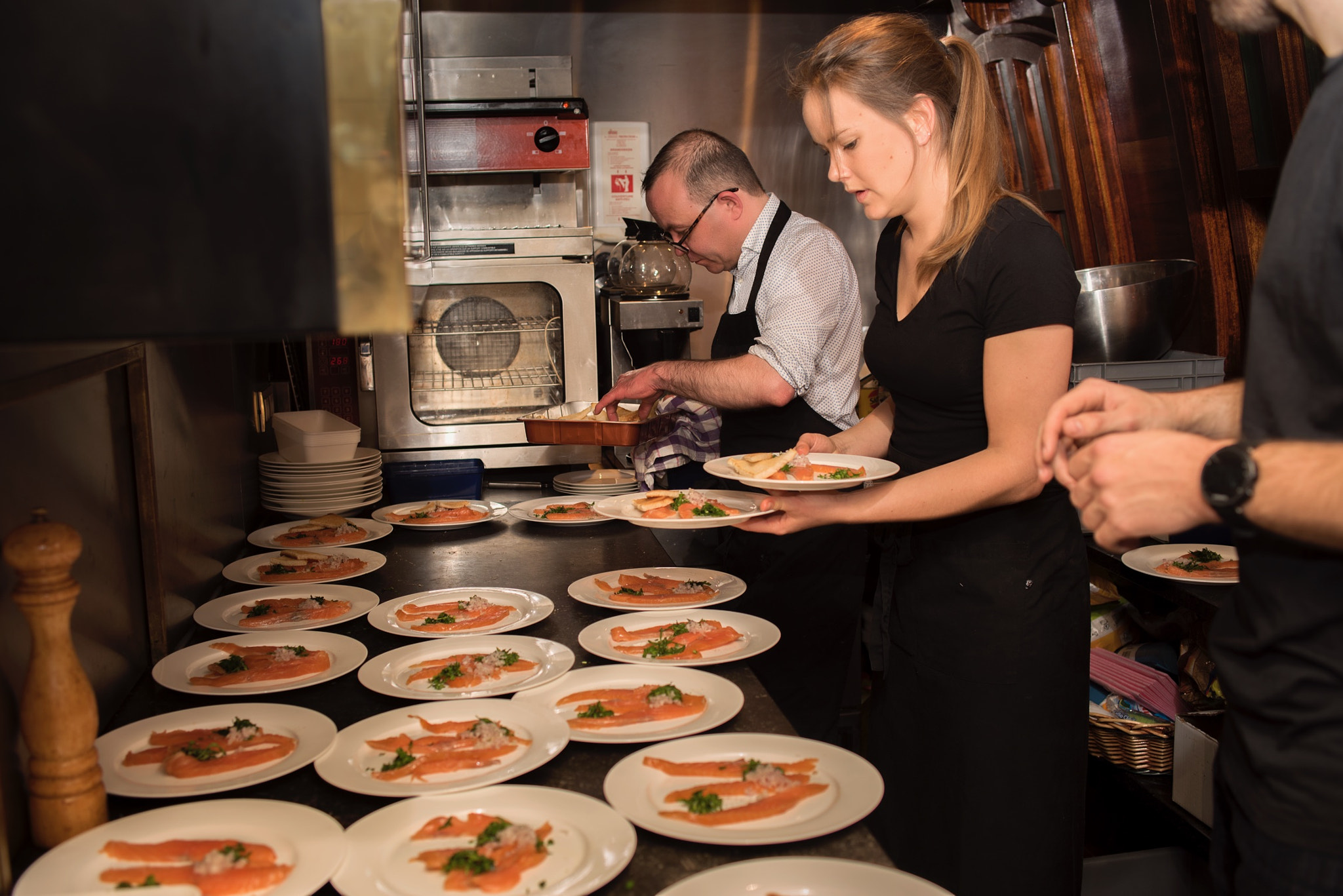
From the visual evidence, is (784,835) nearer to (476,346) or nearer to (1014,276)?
(1014,276)

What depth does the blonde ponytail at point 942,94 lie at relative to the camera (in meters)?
1.78

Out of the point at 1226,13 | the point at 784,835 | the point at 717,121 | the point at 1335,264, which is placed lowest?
the point at 784,835

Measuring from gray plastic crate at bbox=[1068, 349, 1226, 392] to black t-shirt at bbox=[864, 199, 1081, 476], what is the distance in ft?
3.39

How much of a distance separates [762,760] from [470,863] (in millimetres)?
414

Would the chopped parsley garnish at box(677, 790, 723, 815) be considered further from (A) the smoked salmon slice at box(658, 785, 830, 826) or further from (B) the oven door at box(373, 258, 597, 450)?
(B) the oven door at box(373, 258, 597, 450)

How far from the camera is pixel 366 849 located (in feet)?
3.60

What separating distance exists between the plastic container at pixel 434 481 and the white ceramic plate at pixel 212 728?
1.59 meters

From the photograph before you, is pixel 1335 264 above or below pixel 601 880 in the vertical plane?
above

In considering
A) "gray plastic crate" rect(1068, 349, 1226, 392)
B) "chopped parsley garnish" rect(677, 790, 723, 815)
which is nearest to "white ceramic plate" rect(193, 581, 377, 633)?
"chopped parsley garnish" rect(677, 790, 723, 815)

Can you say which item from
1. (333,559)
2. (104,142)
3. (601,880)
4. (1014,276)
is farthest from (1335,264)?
(333,559)

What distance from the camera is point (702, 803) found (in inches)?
46.9

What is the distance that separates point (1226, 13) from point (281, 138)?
1033 mm

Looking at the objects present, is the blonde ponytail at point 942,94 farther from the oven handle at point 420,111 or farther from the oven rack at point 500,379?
the oven rack at point 500,379

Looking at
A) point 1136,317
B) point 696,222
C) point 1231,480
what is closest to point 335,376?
point 696,222
